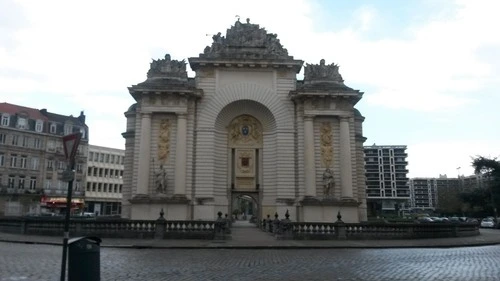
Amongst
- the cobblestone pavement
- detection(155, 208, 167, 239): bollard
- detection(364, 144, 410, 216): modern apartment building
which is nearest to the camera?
the cobblestone pavement

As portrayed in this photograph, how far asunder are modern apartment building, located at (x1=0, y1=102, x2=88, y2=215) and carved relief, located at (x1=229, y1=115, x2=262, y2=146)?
33.7 m

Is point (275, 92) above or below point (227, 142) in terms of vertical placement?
above

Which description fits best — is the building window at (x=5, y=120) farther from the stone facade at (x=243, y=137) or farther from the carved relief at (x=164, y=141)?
the carved relief at (x=164, y=141)

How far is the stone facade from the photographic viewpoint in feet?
123

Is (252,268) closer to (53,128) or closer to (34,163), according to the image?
(34,163)

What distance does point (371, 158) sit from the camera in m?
149

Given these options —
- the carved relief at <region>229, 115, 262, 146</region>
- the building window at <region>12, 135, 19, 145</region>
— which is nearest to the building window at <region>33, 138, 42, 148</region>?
the building window at <region>12, 135, 19, 145</region>

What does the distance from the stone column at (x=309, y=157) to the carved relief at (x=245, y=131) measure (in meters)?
4.86

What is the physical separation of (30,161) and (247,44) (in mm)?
44322

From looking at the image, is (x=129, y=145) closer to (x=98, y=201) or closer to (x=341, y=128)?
(x=341, y=128)

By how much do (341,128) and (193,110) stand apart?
13.4 meters

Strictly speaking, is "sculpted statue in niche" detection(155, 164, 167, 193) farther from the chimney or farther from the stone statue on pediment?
the chimney

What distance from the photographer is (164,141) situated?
38.7 metres

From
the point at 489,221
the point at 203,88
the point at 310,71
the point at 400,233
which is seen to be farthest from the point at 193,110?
the point at 489,221
